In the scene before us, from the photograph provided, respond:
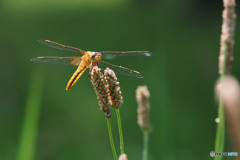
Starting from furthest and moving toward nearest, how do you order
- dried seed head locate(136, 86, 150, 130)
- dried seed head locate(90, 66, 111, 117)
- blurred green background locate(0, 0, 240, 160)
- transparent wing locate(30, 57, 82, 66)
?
blurred green background locate(0, 0, 240, 160)
transparent wing locate(30, 57, 82, 66)
dried seed head locate(136, 86, 150, 130)
dried seed head locate(90, 66, 111, 117)

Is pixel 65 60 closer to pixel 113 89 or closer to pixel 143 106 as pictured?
pixel 143 106

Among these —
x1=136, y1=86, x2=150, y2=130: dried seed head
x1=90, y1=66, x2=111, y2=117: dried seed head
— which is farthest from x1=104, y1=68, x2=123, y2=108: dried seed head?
x1=136, y1=86, x2=150, y2=130: dried seed head

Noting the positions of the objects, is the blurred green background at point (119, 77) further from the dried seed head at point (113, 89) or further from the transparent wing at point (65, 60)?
the dried seed head at point (113, 89)

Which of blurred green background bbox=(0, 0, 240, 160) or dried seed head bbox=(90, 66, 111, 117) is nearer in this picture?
dried seed head bbox=(90, 66, 111, 117)

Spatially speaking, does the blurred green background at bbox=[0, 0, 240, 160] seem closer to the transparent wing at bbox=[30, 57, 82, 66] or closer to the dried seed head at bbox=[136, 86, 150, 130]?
the transparent wing at bbox=[30, 57, 82, 66]

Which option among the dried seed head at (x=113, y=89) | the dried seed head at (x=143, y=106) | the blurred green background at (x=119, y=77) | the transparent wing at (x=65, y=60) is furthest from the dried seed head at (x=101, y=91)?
the blurred green background at (x=119, y=77)
